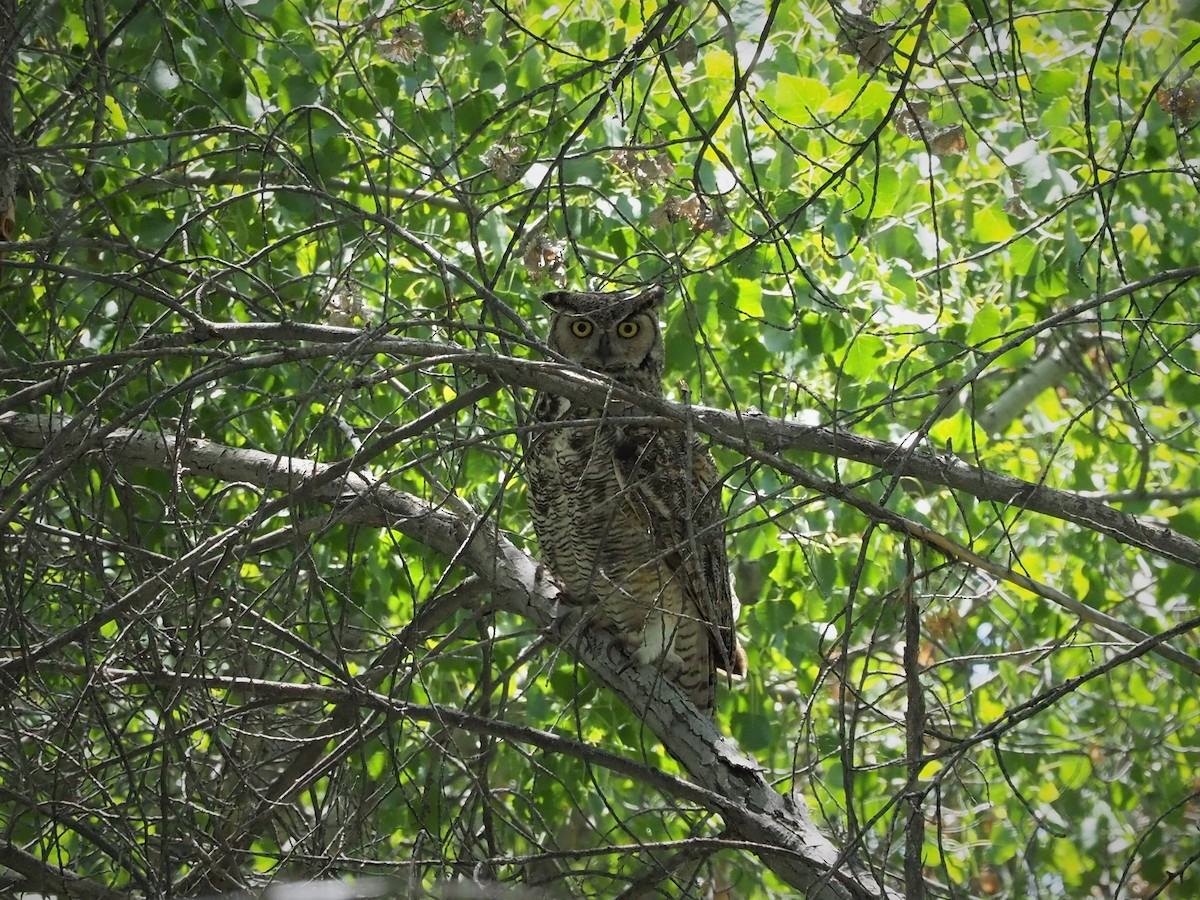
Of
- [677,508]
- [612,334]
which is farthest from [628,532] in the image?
[612,334]

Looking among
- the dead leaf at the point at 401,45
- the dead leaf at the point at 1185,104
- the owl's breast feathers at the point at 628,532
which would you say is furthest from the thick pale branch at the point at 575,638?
the dead leaf at the point at 1185,104

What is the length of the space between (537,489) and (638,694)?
2.65 feet

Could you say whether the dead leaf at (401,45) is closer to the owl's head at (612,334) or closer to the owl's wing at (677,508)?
the owl's head at (612,334)

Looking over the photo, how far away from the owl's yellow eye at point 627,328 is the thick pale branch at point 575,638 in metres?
0.81

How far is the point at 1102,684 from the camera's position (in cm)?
560

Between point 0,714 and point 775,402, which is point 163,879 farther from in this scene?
point 775,402

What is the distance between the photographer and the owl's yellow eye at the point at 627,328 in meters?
3.58

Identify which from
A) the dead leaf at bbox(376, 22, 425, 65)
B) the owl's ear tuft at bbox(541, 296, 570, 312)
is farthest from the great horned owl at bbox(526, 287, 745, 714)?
the dead leaf at bbox(376, 22, 425, 65)

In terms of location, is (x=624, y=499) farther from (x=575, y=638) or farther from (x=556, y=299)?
(x=575, y=638)

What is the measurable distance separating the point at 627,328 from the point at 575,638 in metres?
1.67

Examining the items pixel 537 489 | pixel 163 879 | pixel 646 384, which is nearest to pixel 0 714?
pixel 163 879

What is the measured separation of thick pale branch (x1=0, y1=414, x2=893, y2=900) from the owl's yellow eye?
2.65 feet

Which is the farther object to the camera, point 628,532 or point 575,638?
point 628,532

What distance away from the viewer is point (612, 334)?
3584mm
